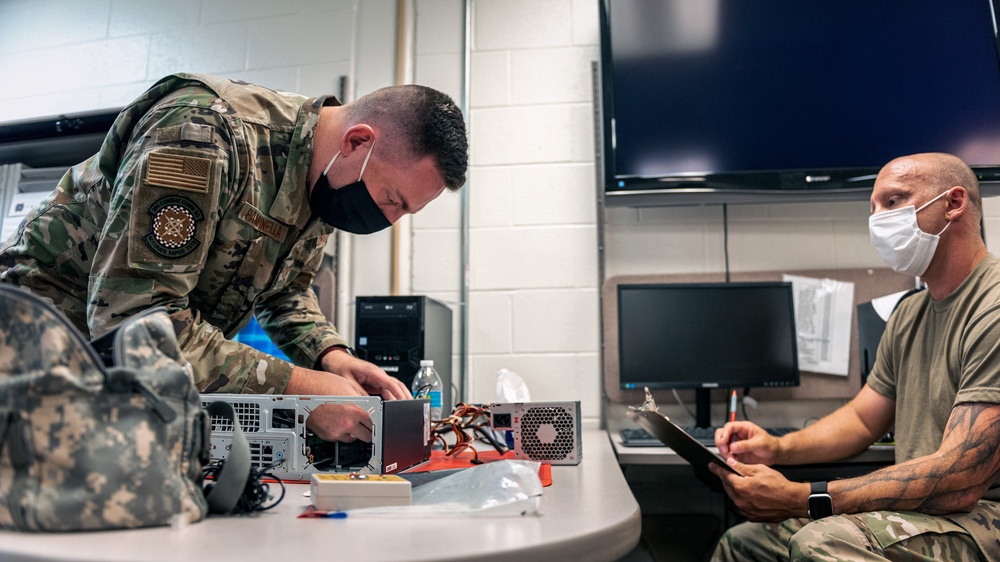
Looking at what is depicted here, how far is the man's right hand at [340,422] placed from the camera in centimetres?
96

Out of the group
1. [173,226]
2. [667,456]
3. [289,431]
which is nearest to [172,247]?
A: [173,226]

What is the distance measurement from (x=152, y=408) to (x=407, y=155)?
0.88 metres

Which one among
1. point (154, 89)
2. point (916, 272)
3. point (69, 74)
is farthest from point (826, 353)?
point (69, 74)

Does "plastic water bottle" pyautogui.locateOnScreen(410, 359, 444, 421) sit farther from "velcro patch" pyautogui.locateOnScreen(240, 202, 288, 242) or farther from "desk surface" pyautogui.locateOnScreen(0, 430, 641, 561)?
"desk surface" pyautogui.locateOnScreen(0, 430, 641, 561)

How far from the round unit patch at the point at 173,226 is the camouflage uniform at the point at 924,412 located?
1166 mm

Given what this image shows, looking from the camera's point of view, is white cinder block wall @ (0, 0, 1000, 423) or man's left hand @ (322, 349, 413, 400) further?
white cinder block wall @ (0, 0, 1000, 423)

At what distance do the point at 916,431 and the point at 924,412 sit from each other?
5 cm

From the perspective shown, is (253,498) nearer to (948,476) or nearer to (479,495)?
(479,495)

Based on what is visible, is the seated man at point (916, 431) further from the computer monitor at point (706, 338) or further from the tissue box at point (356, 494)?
the tissue box at point (356, 494)

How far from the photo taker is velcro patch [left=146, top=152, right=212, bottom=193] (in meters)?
1.06

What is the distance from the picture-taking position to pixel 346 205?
56.1 inches

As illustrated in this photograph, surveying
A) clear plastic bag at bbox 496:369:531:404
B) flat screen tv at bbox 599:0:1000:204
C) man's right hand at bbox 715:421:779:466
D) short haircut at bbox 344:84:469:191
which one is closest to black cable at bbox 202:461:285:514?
short haircut at bbox 344:84:469:191

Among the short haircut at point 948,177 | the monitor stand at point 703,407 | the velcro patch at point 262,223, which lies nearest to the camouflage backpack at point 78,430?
the velcro patch at point 262,223

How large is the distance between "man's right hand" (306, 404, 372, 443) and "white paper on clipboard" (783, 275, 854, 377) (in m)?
1.75
